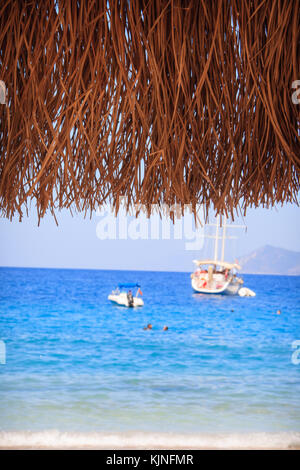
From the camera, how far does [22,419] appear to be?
6.89 metres

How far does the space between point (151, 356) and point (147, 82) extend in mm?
12191

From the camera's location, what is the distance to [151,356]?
1248cm

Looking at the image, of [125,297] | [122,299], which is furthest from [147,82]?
[122,299]

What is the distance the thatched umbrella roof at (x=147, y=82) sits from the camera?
2.43 ft

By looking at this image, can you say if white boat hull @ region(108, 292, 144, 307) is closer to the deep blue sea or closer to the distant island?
the deep blue sea

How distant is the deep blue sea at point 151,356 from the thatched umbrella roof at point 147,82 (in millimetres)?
6035

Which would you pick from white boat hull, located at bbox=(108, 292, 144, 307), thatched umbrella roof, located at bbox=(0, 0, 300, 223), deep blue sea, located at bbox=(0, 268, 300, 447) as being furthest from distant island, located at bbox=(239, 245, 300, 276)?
white boat hull, located at bbox=(108, 292, 144, 307)

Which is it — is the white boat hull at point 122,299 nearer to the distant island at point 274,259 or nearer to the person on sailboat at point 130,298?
the person on sailboat at point 130,298

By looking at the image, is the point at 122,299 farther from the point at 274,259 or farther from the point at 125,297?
the point at 274,259

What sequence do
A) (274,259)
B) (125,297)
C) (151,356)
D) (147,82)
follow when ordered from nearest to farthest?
(147,82) < (274,259) < (125,297) < (151,356)

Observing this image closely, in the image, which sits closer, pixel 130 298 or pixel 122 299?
pixel 130 298

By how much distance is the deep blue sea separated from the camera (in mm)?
7746

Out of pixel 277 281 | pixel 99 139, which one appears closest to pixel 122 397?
pixel 277 281

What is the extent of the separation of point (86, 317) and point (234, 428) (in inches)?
253
